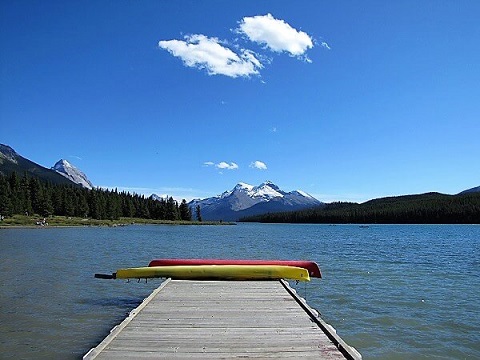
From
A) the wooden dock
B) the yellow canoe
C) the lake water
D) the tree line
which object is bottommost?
the lake water

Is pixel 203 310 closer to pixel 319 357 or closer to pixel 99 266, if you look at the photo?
pixel 319 357

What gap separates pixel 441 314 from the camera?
16.3 metres

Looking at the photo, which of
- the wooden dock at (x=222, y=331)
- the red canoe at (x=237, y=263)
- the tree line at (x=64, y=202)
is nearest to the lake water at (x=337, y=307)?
the red canoe at (x=237, y=263)

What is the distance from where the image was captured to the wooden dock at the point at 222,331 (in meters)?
7.32

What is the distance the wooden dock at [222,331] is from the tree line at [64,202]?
106679 millimetres

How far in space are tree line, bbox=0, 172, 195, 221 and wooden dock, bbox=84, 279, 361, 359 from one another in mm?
106679

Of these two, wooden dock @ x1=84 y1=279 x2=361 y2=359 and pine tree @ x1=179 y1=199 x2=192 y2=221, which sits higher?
pine tree @ x1=179 y1=199 x2=192 y2=221

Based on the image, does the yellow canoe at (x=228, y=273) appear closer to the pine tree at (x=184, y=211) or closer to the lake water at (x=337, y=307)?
the lake water at (x=337, y=307)

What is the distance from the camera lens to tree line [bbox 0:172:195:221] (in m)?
112

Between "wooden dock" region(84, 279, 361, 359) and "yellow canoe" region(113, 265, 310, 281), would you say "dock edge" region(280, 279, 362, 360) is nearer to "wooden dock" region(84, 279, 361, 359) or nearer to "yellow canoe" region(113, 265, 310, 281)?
"wooden dock" region(84, 279, 361, 359)

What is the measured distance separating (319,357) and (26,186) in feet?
429

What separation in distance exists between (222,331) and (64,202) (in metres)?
133

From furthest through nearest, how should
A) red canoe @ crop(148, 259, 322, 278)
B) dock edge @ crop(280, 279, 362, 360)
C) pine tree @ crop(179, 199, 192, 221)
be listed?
pine tree @ crop(179, 199, 192, 221) → red canoe @ crop(148, 259, 322, 278) → dock edge @ crop(280, 279, 362, 360)

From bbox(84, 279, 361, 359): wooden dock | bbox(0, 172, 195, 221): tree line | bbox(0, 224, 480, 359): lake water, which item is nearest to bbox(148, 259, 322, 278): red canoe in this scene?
bbox(0, 224, 480, 359): lake water
